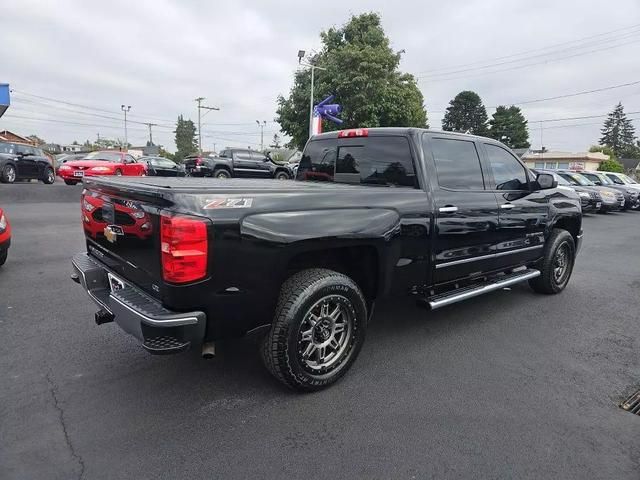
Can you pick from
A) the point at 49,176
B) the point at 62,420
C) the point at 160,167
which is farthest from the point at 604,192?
the point at 49,176

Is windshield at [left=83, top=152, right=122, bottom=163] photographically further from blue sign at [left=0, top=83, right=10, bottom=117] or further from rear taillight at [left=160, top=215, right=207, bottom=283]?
rear taillight at [left=160, top=215, right=207, bottom=283]

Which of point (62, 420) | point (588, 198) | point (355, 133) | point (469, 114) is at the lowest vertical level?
point (62, 420)

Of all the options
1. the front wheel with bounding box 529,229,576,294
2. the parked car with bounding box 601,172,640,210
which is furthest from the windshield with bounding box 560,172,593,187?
the front wheel with bounding box 529,229,576,294

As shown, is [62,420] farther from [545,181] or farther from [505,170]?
[545,181]

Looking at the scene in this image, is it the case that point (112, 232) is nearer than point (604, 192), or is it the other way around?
point (112, 232)

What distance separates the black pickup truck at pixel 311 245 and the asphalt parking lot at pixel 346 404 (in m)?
0.41

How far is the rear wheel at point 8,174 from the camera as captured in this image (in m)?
16.4

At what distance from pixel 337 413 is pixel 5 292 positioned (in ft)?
13.8

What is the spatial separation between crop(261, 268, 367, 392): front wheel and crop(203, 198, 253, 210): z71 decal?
0.65m

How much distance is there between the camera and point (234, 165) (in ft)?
70.9

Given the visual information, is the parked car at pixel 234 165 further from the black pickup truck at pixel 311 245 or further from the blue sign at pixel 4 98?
the black pickup truck at pixel 311 245

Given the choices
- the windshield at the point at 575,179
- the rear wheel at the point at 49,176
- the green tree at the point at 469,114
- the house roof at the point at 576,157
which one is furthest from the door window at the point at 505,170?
the green tree at the point at 469,114

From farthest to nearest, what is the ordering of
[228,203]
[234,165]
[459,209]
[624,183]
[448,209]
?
[234,165], [624,183], [459,209], [448,209], [228,203]

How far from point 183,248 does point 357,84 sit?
27.7 meters
